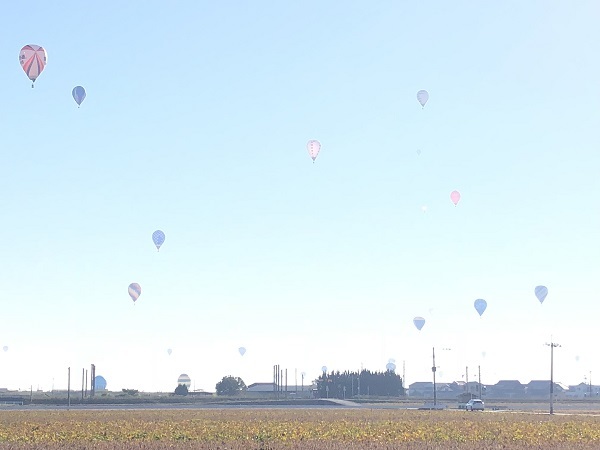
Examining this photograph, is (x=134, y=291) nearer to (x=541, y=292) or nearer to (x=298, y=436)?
(x=541, y=292)

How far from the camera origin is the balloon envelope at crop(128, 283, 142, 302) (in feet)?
325

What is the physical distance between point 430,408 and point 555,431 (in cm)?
5971

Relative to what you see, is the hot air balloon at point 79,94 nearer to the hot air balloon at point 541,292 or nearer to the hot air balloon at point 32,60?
the hot air balloon at point 32,60

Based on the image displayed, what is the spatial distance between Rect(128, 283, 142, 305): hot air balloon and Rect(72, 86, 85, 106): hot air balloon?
90.0 feet

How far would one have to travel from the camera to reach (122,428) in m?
64.0

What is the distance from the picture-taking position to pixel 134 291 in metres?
100

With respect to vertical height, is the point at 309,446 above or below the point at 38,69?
below

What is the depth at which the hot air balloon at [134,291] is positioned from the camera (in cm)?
9906

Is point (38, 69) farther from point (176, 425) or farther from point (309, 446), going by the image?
point (309, 446)

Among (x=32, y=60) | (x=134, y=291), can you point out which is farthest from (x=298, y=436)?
(x=134, y=291)

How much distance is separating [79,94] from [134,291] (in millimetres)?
28785


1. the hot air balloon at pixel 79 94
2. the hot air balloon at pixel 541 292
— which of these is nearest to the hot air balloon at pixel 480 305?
the hot air balloon at pixel 541 292

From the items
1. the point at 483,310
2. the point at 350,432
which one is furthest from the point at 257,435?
the point at 483,310

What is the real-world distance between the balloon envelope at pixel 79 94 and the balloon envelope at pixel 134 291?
1080 inches
